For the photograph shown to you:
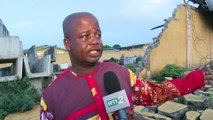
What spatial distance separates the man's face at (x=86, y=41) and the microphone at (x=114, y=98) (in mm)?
127

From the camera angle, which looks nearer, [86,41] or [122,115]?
[122,115]

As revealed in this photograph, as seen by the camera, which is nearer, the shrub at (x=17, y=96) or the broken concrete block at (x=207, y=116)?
the broken concrete block at (x=207, y=116)

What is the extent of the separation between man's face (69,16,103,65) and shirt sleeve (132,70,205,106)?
0.31 m

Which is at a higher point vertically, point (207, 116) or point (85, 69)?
point (85, 69)

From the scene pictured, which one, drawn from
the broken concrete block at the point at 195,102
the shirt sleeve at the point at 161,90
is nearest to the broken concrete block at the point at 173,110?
the broken concrete block at the point at 195,102

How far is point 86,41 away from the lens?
136 centimetres

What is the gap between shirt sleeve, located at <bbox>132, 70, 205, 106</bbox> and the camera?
4.96 ft

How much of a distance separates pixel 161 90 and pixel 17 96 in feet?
20.3

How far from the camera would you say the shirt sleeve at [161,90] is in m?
1.51

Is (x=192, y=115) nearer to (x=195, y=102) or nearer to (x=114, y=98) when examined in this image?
(x=195, y=102)

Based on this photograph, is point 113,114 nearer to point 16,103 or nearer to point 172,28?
point 16,103

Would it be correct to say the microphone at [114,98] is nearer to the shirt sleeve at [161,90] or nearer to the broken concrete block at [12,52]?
the shirt sleeve at [161,90]

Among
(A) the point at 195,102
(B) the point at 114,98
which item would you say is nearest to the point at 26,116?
(A) the point at 195,102

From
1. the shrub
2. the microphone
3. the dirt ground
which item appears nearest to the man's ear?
the microphone
